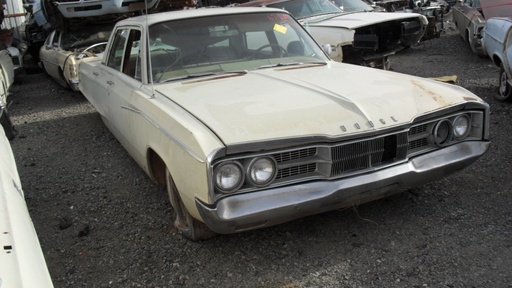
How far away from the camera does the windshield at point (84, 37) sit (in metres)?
8.62

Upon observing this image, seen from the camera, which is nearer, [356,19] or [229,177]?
[229,177]

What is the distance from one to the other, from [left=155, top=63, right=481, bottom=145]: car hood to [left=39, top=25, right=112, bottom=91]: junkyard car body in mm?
4705

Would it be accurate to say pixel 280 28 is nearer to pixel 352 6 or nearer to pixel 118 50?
pixel 118 50

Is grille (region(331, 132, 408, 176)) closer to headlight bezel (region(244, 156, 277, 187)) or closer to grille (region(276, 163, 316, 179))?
grille (region(276, 163, 316, 179))

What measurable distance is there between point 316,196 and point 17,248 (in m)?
1.58

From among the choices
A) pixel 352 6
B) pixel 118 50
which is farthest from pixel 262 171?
pixel 352 6

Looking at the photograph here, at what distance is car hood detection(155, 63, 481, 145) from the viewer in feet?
9.19

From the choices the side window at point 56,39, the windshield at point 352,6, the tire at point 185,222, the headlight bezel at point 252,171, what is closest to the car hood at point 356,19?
the windshield at point 352,6

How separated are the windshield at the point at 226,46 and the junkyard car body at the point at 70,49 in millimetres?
4068

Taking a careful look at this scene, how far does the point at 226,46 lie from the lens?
4031 millimetres

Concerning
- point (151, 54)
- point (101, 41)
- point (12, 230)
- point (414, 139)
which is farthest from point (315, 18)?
point (12, 230)

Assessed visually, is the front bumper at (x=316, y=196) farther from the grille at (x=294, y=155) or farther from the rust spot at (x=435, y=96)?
the rust spot at (x=435, y=96)

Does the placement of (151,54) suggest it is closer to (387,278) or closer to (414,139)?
(414,139)

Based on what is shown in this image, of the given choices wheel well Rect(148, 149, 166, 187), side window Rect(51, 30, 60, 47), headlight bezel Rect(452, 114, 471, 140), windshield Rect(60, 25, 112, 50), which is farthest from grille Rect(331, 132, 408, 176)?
side window Rect(51, 30, 60, 47)
